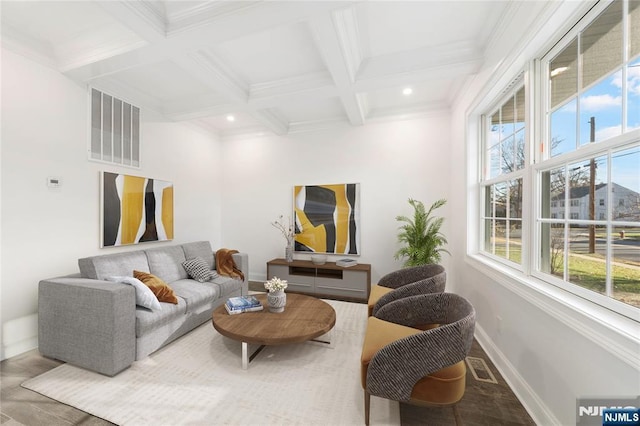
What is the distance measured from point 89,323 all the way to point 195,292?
960 millimetres

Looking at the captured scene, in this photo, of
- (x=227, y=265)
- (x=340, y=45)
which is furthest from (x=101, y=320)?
(x=340, y=45)

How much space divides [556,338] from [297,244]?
147 inches

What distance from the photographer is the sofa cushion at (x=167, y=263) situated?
10.4 ft

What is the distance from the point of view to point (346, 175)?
178 inches

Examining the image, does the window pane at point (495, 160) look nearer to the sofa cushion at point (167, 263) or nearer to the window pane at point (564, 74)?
the window pane at point (564, 74)

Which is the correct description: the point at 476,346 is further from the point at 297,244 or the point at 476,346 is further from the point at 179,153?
the point at 179,153

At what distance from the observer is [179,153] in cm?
430

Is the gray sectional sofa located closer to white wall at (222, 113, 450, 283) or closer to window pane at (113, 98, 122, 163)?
window pane at (113, 98, 122, 163)

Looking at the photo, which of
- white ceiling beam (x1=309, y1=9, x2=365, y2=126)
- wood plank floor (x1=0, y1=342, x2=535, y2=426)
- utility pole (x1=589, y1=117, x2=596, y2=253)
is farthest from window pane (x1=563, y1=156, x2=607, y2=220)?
white ceiling beam (x1=309, y1=9, x2=365, y2=126)

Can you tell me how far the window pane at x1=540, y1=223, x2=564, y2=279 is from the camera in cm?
174

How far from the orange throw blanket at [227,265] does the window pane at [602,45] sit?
159 inches

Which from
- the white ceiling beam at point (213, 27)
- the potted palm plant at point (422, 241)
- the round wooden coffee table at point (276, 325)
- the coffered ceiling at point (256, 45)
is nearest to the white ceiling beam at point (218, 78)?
the coffered ceiling at point (256, 45)

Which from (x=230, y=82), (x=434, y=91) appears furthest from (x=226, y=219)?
(x=434, y=91)

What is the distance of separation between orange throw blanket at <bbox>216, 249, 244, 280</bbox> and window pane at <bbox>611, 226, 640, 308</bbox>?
3.74 metres
